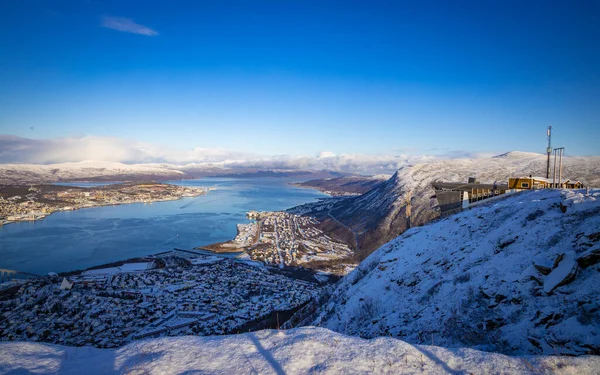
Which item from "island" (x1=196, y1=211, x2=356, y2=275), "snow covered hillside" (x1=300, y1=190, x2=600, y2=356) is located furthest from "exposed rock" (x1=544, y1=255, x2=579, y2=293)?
"island" (x1=196, y1=211, x2=356, y2=275)

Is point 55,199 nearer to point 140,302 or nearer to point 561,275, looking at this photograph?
point 140,302

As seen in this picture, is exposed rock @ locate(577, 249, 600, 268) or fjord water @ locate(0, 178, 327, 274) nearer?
exposed rock @ locate(577, 249, 600, 268)

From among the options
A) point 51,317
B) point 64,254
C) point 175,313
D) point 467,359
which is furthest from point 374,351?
point 64,254

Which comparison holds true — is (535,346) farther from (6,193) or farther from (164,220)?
(6,193)

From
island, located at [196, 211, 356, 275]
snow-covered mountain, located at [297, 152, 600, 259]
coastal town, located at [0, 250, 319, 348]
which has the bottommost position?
island, located at [196, 211, 356, 275]

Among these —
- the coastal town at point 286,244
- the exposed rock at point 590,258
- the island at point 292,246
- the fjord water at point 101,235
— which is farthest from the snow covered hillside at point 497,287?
the fjord water at point 101,235

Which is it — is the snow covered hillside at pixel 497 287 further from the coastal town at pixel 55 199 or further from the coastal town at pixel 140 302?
the coastal town at pixel 55 199

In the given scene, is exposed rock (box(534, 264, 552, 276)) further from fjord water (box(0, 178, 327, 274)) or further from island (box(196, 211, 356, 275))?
fjord water (box(0, 178, 327, 274))
